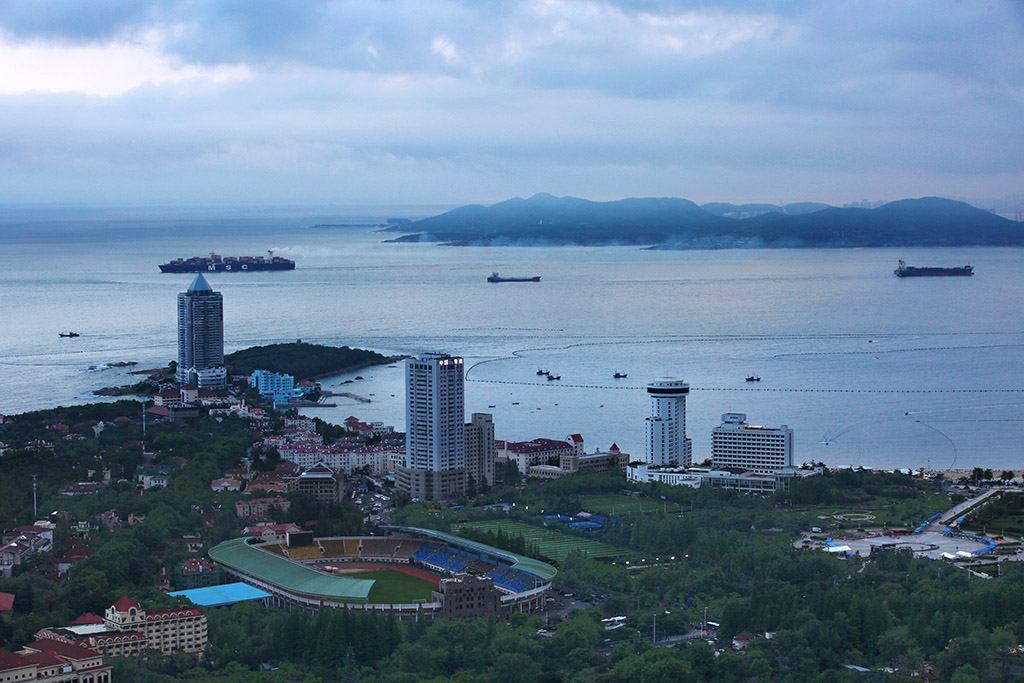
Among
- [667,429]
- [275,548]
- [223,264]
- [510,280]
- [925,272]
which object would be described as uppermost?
[223,264]

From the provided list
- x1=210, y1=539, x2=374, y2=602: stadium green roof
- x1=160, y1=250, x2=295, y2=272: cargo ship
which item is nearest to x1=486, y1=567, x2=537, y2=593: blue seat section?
x1=210, y1=539, x2=374, y2=602: stadium green roof

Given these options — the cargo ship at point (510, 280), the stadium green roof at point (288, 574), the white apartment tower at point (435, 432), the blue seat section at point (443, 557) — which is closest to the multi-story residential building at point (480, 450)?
the white apartment tower at point (435, 432)

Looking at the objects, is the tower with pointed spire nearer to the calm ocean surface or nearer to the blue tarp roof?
the calm ocean surface

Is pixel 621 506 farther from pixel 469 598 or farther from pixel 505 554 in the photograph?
pixel 469 598

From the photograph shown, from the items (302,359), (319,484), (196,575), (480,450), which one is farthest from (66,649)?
(302,359)

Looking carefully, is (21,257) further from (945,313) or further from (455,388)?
(455,388)

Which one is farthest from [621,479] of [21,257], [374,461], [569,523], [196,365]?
[21,257]
